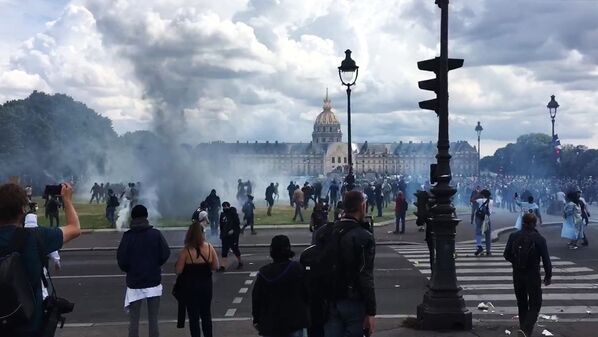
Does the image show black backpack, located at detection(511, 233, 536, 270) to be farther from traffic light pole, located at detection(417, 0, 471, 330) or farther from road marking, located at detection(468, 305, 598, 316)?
road marking, located at detection(468, 305, 598, 316)

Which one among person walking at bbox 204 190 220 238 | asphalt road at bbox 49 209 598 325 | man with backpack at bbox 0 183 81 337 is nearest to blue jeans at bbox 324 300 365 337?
man with backpack at bbox 0 183 81 337

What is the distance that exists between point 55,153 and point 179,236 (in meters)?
65.1

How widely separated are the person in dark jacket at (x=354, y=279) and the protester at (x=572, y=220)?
53.6ft

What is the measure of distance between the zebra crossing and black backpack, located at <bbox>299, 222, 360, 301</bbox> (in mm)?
5976

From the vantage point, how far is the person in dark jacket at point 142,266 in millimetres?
8406

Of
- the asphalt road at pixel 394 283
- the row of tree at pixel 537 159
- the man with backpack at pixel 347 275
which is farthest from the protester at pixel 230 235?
the row of tree at pixel 537 159

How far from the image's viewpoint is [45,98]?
95312 millimetres

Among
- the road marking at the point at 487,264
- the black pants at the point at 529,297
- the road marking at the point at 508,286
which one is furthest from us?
the road marking at the point at 487,264

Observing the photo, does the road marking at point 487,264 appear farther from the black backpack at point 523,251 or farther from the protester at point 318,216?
the black backpack at point 523,251

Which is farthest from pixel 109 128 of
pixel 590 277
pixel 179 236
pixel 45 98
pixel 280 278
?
pixel 280 278

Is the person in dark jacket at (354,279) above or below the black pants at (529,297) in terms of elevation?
above

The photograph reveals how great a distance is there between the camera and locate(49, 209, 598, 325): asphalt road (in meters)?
12.2

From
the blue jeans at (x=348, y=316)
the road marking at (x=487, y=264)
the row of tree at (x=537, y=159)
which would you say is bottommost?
the road marking at (x=487, y=264)

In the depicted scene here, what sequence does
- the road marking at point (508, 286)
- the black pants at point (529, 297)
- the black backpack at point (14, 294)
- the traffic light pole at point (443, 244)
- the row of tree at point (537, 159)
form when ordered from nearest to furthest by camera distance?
the black backpack at point (14, 294)
the black pants at point (529, 297)
the traffic light pole at point (443, 244)
the road marking at point (508, 286)
the row of tree at point (537, 159)
